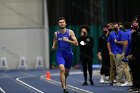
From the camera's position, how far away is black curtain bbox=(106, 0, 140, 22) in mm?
28266

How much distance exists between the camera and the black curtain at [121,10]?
92.7 feet

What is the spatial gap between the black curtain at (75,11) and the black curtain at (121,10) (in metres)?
0.67

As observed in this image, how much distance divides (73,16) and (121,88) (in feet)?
47.5

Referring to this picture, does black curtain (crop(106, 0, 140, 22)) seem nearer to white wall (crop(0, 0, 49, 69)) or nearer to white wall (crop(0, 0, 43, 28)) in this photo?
white wall (crop(0, 0, 49, 69))

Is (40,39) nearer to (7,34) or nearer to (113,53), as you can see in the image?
(7,34)

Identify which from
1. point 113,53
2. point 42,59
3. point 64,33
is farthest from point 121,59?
point 42,59

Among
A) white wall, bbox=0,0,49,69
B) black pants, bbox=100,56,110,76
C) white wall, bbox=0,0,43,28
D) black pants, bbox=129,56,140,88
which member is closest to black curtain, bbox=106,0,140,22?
white wall, bbox=0,0,49,69

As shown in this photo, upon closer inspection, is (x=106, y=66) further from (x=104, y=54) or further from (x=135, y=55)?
(x=135, y=55)

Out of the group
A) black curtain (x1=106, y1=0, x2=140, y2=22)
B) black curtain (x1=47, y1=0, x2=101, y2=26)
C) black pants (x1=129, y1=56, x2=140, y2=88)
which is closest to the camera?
black pants (x1=129, y1=56, x2=140, y2=88)

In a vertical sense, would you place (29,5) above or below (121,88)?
above

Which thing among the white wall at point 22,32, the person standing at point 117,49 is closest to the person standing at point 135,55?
the person standing at point 117,49

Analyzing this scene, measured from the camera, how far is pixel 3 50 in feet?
91.2

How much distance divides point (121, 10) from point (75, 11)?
268cm

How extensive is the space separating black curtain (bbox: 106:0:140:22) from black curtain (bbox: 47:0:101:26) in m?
0.67
